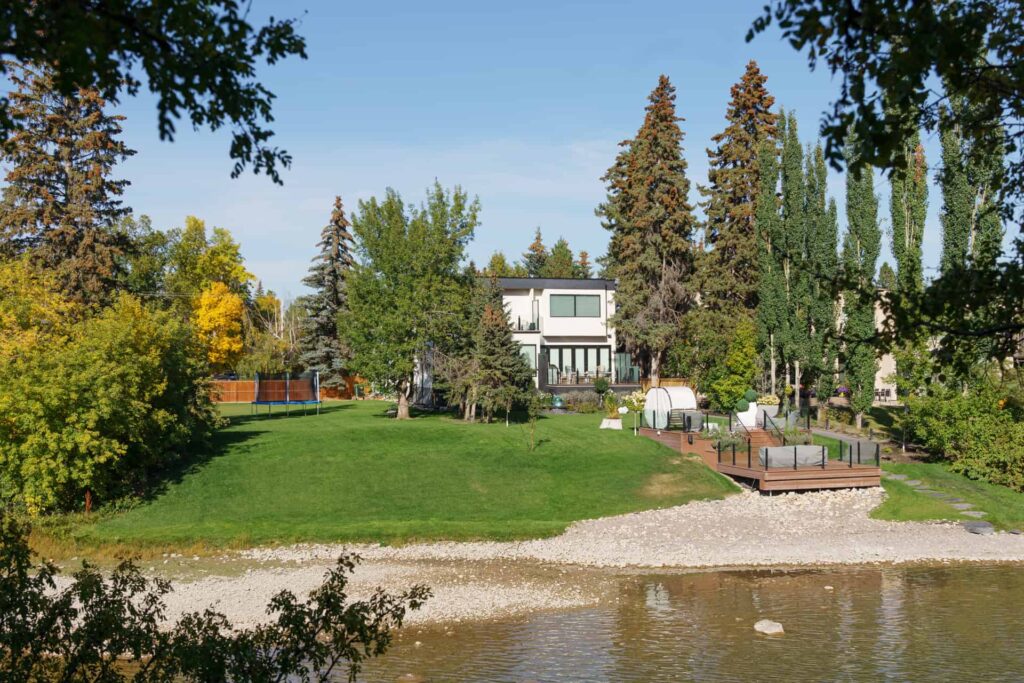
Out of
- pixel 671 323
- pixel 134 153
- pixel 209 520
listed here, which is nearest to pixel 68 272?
pixel 134 153

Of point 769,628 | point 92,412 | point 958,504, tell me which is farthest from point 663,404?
point 92,412

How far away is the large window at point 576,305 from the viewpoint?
5369cm

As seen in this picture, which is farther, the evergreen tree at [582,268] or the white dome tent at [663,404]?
the evergreen tree at [582,268]

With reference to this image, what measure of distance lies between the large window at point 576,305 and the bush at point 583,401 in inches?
232

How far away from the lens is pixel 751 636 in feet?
56.3

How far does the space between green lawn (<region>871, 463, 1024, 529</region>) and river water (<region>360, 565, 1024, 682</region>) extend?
499 cm

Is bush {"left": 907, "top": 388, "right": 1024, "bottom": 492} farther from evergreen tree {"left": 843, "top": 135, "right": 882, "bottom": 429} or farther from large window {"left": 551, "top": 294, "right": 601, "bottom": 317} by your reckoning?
large window {"left": 551, "top": 294, "right": 601, "bottom": 317}

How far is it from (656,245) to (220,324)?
1283 inches

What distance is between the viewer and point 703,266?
175 feet

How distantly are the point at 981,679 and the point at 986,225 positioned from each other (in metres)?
23.3

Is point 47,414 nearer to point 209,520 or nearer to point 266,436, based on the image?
point 209,520

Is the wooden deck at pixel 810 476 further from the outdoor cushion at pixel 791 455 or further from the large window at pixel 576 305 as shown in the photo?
the large window at pixel 576 305

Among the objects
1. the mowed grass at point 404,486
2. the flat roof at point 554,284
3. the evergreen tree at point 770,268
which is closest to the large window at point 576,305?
the flat roof at point 554,284

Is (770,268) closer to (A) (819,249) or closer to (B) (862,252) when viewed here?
(A) (819,249)
